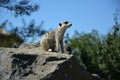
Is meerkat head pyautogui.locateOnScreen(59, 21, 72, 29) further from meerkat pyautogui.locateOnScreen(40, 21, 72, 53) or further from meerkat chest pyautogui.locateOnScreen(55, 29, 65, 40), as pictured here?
meerkat chest pyautogui.locateOnScreen(55, 29, 65, 40)

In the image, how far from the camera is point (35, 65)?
10086 mm

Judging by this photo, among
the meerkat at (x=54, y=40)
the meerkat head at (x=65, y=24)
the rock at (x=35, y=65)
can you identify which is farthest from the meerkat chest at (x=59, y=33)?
the rock at (x=35, y=65)

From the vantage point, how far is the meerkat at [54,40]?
11.8 metres

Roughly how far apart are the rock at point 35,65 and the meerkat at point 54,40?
1.27 metres

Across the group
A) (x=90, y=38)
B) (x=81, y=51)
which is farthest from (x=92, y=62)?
(x=90, y=38)

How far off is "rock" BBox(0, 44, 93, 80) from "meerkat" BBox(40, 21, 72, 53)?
4.17ft

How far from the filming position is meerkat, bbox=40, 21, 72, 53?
466 inches

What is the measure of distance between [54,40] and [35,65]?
7.16 feet

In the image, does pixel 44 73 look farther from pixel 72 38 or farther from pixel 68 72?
pixel 72 38

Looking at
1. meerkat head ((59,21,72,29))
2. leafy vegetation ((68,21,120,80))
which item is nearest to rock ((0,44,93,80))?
meerkat head ((59,21,72,29))

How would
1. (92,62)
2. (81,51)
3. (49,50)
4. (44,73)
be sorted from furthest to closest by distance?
(81,51), (92,62), (49,50), (44,73)

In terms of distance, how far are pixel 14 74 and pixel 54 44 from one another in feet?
7.99

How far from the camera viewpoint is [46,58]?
1018 centimetres

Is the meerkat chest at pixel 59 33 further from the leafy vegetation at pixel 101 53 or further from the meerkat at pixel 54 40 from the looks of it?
the leafy vegetation at pixel 101 53
